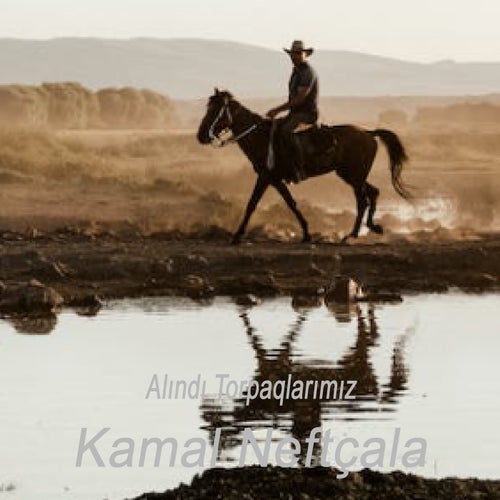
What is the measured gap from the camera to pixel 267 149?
86.3 feet

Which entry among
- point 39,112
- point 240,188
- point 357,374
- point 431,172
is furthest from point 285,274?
point 39,112

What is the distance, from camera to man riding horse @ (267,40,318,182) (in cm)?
2505

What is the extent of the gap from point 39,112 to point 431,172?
3876cm

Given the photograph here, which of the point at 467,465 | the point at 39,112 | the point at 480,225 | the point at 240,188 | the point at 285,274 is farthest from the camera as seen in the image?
the point at 39,112

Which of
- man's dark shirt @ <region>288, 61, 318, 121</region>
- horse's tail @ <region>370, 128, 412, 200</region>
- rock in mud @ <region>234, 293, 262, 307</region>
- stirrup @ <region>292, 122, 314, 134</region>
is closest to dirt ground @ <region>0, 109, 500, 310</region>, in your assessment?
rock in mud @ <region>234, 293, 262, 307</region>

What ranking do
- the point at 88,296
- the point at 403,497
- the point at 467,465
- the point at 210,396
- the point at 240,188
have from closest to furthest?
the point at 403,497 < the point at 467,465 < the point at 210,396 < the point at 88,296 < the point at 240,188

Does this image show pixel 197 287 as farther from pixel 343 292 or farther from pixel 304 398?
pixel 304 398

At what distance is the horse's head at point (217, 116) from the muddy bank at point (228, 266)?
1.41 m

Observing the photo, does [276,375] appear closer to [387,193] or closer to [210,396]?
[210,396]

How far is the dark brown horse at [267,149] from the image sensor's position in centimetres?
2619

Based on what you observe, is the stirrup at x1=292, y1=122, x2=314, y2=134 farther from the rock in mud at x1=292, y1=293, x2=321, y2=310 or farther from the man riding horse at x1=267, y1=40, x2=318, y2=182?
the rock in mud at x1=292, y1=293, x2=321, y2=310

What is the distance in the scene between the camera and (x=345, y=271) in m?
24.5

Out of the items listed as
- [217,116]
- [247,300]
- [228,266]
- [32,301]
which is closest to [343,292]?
[247,300]

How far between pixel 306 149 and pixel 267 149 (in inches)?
20.2
